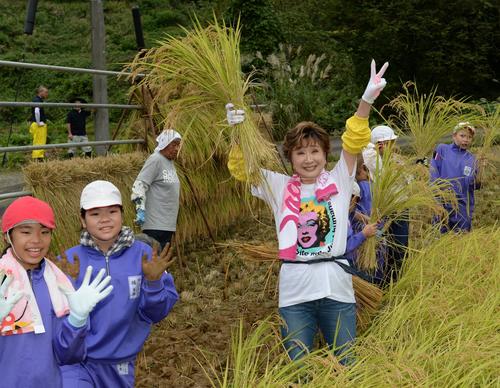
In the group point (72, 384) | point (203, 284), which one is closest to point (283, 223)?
point (72, 384)

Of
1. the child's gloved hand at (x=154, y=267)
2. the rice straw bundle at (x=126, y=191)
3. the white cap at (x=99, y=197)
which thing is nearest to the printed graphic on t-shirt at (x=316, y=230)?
the child's gloved hand at (x=154, y=267)

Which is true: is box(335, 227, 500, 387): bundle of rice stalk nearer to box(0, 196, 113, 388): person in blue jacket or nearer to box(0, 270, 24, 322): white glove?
box(0, 196, 113, 388): person in blue jacket

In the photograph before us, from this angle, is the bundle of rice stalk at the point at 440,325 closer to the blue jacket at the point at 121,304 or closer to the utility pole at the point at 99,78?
the blue jacket at the point at 121,304

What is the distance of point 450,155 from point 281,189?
2953mm

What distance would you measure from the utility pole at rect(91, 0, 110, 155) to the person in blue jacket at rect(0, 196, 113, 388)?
686 centimetres

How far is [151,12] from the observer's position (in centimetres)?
2692

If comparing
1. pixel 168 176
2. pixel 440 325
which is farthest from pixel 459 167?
pixel 440 325

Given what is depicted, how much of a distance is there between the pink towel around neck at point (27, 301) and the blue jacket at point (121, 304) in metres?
0.20

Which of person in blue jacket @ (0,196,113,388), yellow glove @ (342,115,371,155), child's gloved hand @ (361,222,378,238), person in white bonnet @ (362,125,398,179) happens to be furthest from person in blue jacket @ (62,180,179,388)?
person in white bonnet @ (362,125,398,179)

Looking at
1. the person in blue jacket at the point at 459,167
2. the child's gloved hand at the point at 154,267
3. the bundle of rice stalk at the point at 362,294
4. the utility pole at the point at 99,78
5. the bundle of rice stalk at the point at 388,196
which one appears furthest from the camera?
the utility pole at the point at 99,78

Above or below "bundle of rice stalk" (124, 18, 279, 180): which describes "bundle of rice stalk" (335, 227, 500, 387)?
below

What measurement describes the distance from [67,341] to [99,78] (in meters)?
8.69

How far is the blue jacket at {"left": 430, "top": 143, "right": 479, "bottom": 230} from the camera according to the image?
19.1 ft

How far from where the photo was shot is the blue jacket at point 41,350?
2426 mm
